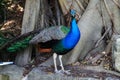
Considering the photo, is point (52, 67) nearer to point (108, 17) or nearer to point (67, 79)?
point (67, 79)

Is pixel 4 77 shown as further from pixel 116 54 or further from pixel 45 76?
pixel 116 54

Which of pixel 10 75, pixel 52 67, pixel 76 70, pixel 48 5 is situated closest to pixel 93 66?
pixel 76 70

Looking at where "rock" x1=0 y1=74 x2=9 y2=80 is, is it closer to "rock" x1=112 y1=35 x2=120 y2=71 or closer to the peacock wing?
the peacock wing

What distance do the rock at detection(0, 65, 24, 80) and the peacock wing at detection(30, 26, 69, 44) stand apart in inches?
29.3

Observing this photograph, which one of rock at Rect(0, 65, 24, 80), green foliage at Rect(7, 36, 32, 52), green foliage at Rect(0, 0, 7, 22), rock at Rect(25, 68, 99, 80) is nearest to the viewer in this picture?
rock at Rect(25, 68, 99, 80)

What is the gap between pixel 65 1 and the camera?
7820 mm

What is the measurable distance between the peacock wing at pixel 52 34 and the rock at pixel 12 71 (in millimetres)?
745

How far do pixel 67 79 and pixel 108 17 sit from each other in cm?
188

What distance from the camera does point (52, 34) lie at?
6.58 metres

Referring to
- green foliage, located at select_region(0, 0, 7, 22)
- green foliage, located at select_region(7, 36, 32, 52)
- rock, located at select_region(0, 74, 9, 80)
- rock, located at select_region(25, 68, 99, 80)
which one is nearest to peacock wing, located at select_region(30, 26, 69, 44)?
green foliage, located at select_region(7, 36, 32, 52)

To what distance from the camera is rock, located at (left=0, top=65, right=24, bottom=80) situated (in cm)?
696

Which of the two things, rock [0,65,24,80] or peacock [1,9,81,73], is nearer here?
peacock [1,9,81,73]

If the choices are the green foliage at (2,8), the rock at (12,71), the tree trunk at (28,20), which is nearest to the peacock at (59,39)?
the rock at (12,71)

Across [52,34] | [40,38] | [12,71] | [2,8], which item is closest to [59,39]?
[52,34]
